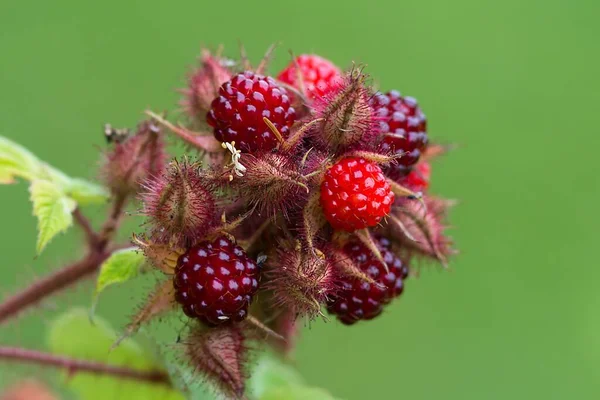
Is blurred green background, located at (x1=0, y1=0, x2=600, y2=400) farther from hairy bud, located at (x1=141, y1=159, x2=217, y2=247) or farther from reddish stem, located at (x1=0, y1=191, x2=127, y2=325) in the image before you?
hairy bud, located at (x1=141, y1=159, x2=217, y2=247)

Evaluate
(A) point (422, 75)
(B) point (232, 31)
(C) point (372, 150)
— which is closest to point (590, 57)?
(A) point (422, 75)

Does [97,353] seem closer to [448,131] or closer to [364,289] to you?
[364,289]

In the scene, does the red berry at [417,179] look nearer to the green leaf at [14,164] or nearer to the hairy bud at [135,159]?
the hairy bud at [135,159]

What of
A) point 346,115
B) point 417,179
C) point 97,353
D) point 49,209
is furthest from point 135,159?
point 97,353

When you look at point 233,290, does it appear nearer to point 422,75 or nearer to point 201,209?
point 201,209

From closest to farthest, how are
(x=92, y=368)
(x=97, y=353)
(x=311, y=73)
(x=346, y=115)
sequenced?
(x=346, y=115) → (x=311, y=73) → (x=92, y=368) → (x=97, y=353)

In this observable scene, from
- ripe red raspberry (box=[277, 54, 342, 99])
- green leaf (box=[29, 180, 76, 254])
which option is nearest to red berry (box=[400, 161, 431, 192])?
ripe red raspberry (box=[277, 54, 342, 99])
